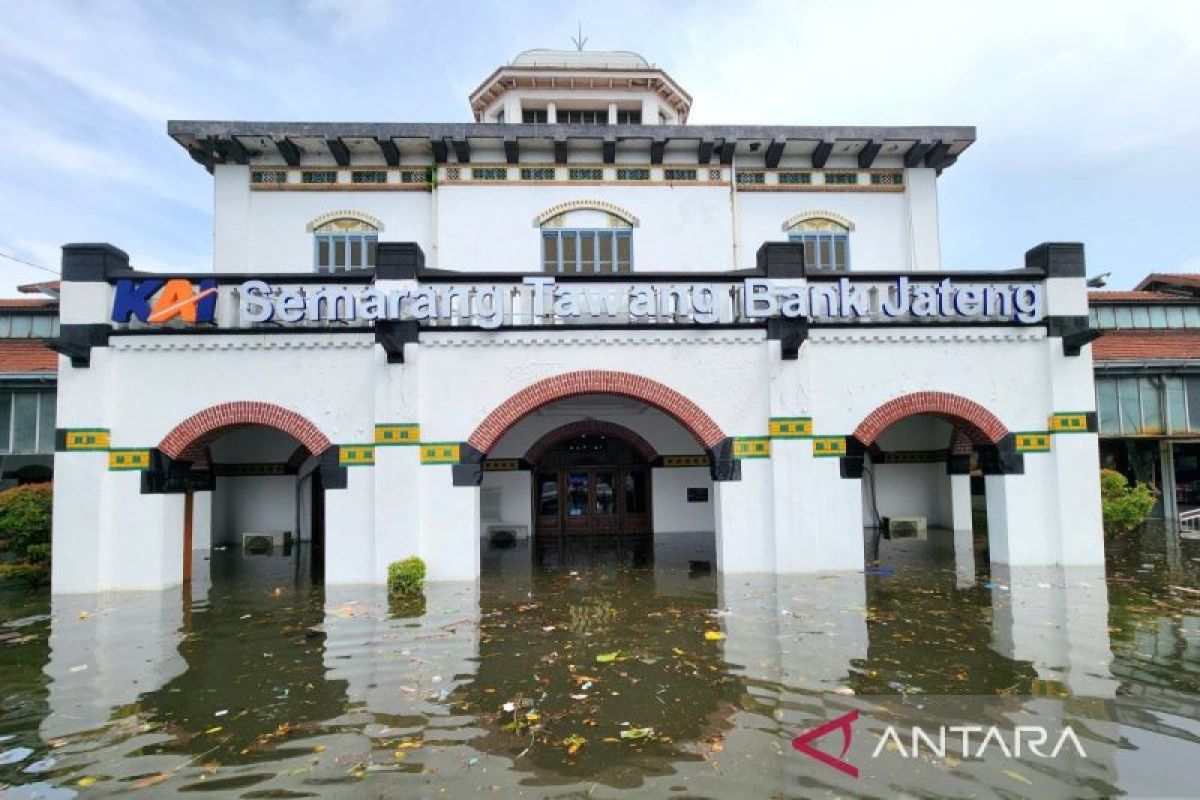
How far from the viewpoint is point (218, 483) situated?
1647 centimetres

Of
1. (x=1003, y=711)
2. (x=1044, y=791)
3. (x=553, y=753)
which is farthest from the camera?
(x=1003, y=711)

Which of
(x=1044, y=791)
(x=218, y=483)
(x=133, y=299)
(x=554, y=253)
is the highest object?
(x=554, y=253)

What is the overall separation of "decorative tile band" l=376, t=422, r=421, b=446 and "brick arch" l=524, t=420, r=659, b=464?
18.7 feet

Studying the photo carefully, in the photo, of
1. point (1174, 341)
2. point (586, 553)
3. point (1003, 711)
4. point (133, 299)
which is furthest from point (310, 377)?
point (1174, 341)

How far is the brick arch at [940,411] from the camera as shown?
11500 mm

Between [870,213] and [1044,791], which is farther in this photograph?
[870,213]

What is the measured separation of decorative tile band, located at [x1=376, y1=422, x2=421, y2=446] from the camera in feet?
35.8

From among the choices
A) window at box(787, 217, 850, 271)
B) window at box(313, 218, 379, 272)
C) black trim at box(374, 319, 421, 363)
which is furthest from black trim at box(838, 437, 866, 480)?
window at box(313, 218, 379, 272)

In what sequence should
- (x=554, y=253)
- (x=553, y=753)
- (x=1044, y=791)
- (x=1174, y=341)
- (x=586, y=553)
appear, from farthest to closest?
(x=1174, y=341), (x=554, y=253), (x=586, y=553), (x=553, y=753), (x=1044, y=791)

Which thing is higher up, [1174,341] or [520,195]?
[520,195]

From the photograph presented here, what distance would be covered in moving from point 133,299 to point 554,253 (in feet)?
29.0

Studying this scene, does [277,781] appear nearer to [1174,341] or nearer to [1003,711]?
[1003,711]

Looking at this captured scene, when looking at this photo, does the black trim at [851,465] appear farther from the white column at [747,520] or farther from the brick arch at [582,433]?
the brick arch at [582,433]

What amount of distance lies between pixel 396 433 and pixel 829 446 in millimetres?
7420
